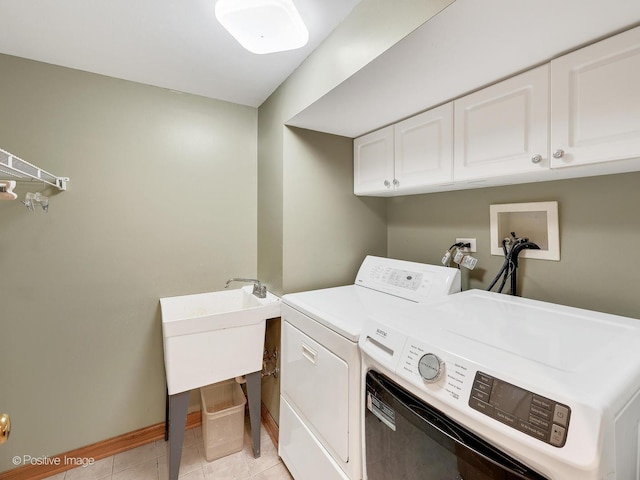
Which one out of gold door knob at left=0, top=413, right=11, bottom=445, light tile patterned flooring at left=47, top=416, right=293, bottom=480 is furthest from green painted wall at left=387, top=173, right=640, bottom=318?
gold door knob at left=0, top=413, right=11, bottom=445

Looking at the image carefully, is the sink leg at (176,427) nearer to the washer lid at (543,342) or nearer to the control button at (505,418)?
the washer lid at (543,342)

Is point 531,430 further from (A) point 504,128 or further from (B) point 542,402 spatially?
(A) point 504,128

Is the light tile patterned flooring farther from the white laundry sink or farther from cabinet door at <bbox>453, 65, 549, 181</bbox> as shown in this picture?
cabinet door at <bbox>453, 65, 549, 181</bbox>

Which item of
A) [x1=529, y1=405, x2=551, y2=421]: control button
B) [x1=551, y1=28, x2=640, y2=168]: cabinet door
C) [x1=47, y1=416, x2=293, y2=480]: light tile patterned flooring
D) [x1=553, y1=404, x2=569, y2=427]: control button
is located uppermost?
[x1=551, y1=28, x2=640, y2=168]: cabinet door

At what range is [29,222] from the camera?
1.53m

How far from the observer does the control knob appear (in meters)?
0.74

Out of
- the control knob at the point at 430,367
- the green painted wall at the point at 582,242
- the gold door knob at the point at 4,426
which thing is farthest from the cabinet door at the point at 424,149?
the gold door knob at the point at 4,426

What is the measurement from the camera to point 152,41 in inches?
53.9

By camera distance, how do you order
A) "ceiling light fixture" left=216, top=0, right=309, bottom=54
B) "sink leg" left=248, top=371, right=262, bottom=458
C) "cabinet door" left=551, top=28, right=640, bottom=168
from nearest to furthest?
1. "cabinet door" left=551, top=28, right=640, bottom=168
2. "ceiling light fixture" left=216, top=0, right=309, bottom=54
3. "sink leg" left=248, top=371, right=262, bottom=458

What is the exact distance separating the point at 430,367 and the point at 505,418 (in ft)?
0.62

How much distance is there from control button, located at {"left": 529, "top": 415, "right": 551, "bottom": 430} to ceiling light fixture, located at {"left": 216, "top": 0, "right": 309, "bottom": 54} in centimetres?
133

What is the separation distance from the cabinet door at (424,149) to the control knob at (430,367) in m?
0.92

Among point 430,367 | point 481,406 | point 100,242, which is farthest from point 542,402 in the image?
point 100,242

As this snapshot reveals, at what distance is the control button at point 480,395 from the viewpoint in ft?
2.11
